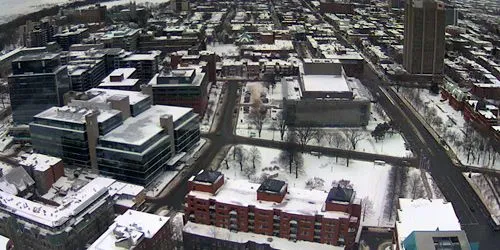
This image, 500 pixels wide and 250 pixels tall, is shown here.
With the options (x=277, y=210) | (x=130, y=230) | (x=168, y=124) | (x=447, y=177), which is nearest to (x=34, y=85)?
(x=168, y=124)

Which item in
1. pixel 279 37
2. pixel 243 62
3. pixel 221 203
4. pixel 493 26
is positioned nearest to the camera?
pixel 221 203

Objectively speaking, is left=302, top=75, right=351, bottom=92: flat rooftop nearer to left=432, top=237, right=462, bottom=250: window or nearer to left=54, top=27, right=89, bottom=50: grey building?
left=432, top=237, right=462, bottom=250: window

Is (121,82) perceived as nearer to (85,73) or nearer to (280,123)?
(85,73)

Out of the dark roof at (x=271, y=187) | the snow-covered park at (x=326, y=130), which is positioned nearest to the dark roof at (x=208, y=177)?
the dark roof at (x=271, y=187)

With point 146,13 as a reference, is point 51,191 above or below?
below

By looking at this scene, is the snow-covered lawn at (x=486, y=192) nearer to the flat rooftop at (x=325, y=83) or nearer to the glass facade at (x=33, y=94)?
the flat rooftop at (x=325, y=83)

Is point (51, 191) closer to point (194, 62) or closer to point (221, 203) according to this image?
point (221, 203)

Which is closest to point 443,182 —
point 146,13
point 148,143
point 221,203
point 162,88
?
point 221,203

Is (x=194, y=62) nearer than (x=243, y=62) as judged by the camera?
Yes
